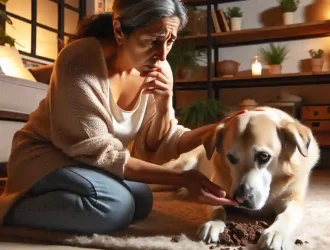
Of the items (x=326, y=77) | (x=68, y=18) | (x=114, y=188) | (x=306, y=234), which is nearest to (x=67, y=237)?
(x=114, y=188)

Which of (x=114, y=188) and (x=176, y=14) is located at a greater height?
(x=176, y=14)

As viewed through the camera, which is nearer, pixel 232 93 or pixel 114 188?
pixel 114 188

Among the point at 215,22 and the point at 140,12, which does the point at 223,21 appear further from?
the point at 140,12

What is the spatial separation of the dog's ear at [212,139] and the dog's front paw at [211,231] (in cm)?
25

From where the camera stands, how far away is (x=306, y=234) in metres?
1.24

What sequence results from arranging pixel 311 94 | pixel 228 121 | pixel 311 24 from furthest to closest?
pixel 311 94 < pixel 311 24 < pixel 228 121

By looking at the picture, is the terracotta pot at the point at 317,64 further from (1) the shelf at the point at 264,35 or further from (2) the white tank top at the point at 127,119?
(2) the white tank top at the point at 127,119

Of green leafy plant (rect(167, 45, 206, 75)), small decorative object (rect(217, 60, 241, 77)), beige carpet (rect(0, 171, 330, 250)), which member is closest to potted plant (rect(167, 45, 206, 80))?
green leafy plant (rect(167, 45, 206, 75))

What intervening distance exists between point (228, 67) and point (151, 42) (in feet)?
9.50

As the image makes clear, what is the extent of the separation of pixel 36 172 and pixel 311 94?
3.19 metres

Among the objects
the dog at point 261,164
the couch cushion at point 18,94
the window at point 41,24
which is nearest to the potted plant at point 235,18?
the window at point 41,24

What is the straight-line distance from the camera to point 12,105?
228 cm

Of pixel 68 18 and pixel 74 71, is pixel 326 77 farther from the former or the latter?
pixel 74 71

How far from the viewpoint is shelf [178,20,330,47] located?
144 inches
